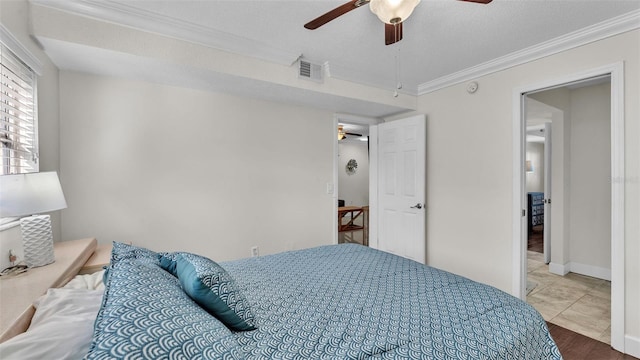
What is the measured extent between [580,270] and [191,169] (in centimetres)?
499

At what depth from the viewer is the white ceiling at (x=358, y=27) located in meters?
1.88

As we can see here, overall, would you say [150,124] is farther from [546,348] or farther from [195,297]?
[546,348]

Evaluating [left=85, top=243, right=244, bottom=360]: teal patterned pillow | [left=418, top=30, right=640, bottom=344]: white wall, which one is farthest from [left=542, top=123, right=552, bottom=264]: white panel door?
[left=85, top=243, right=244, bottom=360]: teal patterned pillow

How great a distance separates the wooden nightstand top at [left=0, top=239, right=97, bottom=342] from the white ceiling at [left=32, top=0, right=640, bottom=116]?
4.61ft

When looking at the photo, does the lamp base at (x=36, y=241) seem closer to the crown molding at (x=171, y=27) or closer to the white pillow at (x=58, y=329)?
the white pillow at (x=58, y=329)

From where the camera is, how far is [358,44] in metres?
2.41

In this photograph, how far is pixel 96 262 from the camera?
1.89 m

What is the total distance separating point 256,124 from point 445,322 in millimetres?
2658

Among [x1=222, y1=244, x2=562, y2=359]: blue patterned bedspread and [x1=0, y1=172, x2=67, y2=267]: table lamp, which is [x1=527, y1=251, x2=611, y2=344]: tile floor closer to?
[x1=222, y1=244, x2=562, y2=359]: blue patterned bedspread

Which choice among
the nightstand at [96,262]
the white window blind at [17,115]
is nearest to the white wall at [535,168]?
the nightstand at [96,262]

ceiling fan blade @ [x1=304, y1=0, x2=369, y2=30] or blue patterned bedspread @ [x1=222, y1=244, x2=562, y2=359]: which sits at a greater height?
ceiling fan blade @ [x1=304, y1=0, x2=369, y2=30]

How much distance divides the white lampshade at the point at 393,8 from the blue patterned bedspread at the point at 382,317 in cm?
141

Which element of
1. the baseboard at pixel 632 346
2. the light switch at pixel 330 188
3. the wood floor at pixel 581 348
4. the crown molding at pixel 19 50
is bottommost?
the wood floor at pixel 581 348

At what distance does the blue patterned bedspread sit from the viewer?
1009mm
